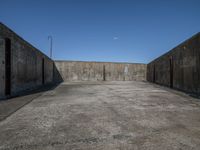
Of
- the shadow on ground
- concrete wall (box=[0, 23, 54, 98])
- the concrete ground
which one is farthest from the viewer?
concrete wall (box=[0, 23, 54, 98])

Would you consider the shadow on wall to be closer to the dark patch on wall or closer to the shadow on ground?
the dark patch on wall

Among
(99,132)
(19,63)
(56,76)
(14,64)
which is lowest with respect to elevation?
(99,132)

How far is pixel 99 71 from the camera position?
1620 centimetres

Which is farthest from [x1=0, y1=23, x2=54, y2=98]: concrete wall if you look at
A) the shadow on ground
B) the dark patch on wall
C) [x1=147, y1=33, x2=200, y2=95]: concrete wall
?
[x1=147, y1=33, x2=200, y2=95]: concrete wall

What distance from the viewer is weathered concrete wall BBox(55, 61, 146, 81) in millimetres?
15188

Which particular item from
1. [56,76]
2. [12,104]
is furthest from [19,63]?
[56,76]

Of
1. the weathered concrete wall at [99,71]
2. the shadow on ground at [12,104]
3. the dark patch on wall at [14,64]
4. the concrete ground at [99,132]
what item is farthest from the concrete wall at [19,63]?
the weathered concrete wall at [99,71]

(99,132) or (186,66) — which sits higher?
(186,66)

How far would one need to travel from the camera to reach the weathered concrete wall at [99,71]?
15188 mm

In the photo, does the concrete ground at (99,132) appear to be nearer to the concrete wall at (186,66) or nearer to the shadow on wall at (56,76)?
the concrete wall at (186,66)

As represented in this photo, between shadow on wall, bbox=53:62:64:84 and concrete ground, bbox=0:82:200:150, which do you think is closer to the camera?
concrete ground, bbox=0:82:200:150

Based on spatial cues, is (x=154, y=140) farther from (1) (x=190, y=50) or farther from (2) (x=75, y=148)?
(1) (x=190, y=50)

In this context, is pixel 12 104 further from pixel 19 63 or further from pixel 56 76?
pixel 56 76

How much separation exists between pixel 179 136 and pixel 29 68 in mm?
8037
